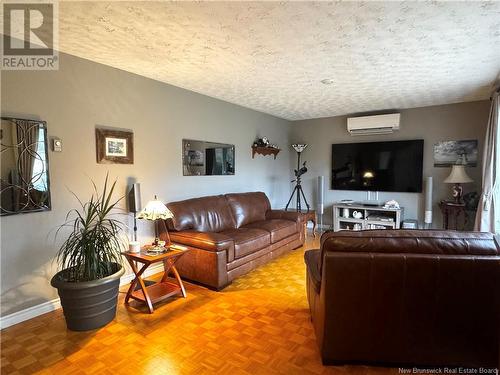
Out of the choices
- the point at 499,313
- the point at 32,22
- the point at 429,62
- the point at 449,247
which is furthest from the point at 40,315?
the point at 429,62

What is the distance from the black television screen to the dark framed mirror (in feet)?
7.60

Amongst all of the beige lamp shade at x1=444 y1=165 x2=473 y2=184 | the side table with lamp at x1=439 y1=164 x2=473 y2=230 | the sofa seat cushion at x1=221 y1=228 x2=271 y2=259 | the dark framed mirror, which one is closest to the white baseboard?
the sofa seat cushion at x1=221 y1=228 x2=271 y2=259

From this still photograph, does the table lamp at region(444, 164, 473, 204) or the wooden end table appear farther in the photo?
the table lamp at region(444, 164, 473, 204)

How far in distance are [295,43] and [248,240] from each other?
2.09 m

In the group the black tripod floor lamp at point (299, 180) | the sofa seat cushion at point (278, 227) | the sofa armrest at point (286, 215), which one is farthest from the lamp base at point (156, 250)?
the black tripod floor lamp at point (299, 180)

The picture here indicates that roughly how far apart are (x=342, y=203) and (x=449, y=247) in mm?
3826

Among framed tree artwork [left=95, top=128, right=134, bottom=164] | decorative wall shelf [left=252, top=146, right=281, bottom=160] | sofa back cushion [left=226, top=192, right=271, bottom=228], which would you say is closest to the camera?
framed tree artwork [left=95, top=128, right=134, bottom=164]

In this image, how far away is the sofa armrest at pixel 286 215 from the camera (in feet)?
14.4

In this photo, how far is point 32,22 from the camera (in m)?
2.03

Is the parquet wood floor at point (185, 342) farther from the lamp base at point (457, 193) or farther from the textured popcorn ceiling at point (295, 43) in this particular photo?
the lamp base at point (457, 193)

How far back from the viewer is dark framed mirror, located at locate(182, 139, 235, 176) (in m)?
3.80

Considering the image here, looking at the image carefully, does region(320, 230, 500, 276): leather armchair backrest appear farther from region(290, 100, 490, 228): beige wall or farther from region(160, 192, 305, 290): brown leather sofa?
region(290, 100, 490, 228): beige wall

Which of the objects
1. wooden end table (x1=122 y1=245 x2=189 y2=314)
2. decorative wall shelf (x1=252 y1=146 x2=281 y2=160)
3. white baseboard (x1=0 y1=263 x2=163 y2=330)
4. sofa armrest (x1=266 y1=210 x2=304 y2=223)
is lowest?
white baseboard (x1=0 y1=263 x2=163 y2=330)

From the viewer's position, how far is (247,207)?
435 centimetres
